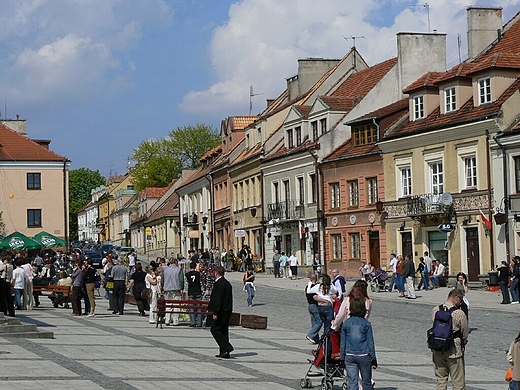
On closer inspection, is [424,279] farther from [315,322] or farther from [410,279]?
[315,322]

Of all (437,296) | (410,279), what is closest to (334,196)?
(437,296)

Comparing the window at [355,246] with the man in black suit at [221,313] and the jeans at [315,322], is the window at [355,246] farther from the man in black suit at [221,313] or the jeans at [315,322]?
the man in black suit at [221,313]

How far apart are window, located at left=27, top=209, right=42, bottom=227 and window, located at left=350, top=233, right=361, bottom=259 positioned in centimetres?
3031

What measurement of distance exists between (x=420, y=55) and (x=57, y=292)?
2542cm

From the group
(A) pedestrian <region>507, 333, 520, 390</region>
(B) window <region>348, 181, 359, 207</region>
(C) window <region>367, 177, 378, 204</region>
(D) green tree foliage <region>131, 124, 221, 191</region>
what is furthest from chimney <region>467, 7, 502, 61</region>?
(D) green tree foliage <region>131, 124, 221, 191</region>

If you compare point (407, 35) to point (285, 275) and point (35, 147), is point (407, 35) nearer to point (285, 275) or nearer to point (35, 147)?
point (285, 275)

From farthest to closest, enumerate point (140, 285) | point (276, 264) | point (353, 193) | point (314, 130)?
point (314, 130)
point (276, 264)
point (353, 193)
point (140, 285)

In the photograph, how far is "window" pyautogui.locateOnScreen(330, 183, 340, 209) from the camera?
51.2m

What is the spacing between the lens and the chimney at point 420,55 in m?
51.6

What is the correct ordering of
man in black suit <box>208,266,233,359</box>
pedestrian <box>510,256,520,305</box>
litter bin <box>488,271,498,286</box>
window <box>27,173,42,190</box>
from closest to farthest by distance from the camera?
man in black suit <box>208,266,233,359</box> < pedestrian <box>510,256,520,305</box> < litter bin <box>488,271,498,286</box> < window <box>27,173,42,190</box>

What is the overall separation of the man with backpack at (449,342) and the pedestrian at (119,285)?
18202mm

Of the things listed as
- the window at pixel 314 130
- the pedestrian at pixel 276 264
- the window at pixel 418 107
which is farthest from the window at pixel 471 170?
the pedestrian at pixel 276 264

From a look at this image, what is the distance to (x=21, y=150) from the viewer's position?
242ft

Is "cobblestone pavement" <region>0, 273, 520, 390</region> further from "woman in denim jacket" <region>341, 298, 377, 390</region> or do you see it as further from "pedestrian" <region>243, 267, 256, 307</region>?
"woman in denim jacket" <region>341, 298, 377, 390</region>
